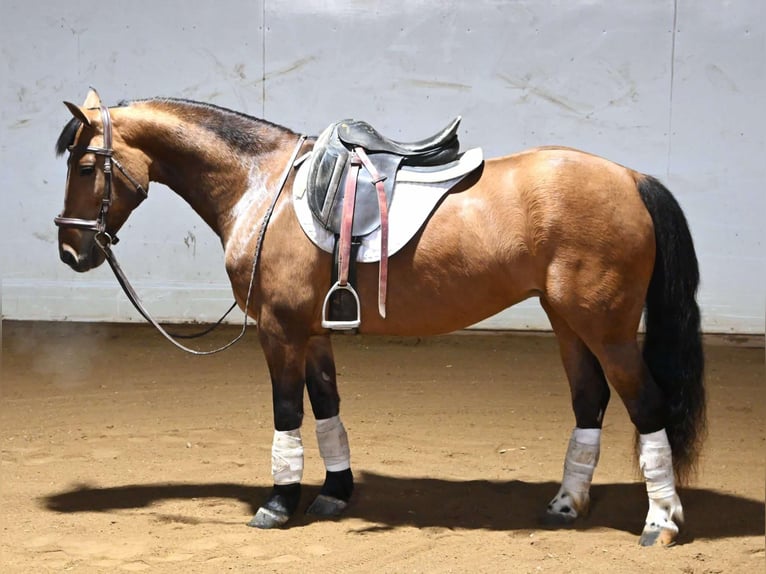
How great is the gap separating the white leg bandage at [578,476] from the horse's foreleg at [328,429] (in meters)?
0.74

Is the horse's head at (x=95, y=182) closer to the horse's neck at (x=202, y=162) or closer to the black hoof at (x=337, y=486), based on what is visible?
the horse's neck at (x=202, y=162)

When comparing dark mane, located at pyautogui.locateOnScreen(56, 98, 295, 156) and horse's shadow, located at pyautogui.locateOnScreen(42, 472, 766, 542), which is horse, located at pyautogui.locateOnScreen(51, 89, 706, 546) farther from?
horse's shadow, located at pyautogui.locateOnScreen(42, 472, 766, 542)

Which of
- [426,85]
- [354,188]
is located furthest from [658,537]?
[426,85]

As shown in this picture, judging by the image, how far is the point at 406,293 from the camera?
291 centimetres

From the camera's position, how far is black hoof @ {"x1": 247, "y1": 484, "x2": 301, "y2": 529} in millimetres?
3021

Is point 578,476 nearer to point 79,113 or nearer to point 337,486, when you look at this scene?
point 337,486

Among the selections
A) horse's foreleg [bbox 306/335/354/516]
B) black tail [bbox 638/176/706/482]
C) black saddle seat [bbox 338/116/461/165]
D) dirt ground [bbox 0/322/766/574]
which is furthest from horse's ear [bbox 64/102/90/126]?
black tail [bbox 638/176/706/482]

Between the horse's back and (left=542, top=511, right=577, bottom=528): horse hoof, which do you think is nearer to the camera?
the horse's back

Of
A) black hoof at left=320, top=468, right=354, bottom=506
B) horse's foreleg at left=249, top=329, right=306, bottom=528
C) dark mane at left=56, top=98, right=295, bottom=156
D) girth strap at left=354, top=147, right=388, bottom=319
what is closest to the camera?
girth strap at left=354, top=147, right=388, bottom=319

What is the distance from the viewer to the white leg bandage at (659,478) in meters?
2.81

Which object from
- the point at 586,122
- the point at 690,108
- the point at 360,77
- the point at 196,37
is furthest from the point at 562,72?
the point at 196,37

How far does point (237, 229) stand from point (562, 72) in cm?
352

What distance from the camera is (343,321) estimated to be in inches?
115

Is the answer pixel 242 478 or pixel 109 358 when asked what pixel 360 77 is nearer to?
pixel 109 358
